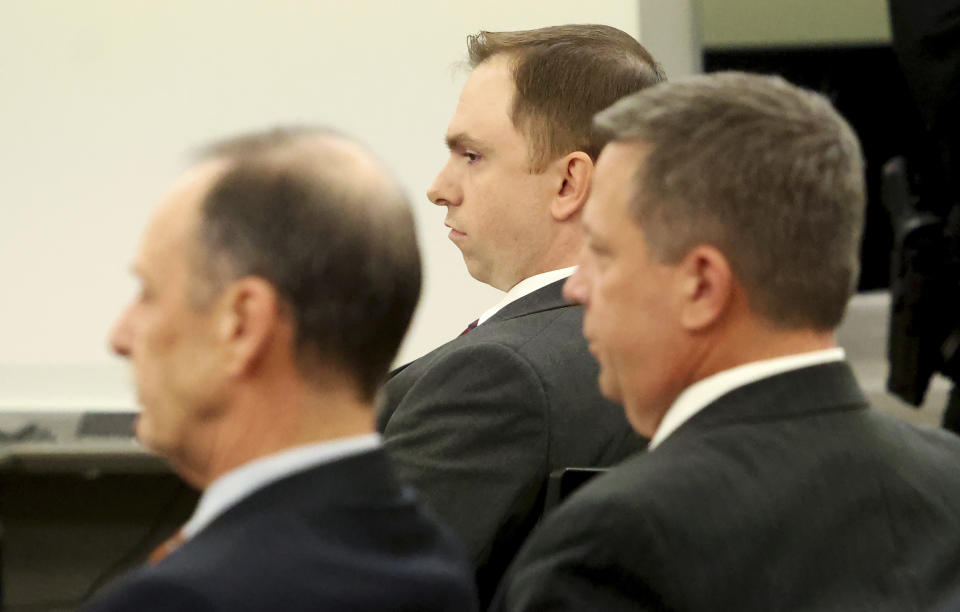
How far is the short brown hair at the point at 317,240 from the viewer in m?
0.80

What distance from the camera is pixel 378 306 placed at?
83cm

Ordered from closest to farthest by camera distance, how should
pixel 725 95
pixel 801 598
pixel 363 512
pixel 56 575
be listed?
pixel 363 512
pixel 801 598
pixel 725 95
pixel 56 575

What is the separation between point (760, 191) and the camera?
Answer: 3.19ft

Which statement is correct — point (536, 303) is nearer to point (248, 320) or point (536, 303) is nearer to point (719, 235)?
point (719, 235)

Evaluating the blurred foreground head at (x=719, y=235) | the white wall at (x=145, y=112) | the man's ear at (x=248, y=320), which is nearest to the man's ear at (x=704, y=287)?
the blurred foreground head at (x=719, y=235)

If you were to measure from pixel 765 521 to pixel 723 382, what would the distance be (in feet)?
0.40

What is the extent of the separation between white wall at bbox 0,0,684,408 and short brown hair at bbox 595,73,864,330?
202 centimetres

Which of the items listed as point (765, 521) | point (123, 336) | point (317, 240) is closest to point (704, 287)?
point (765, 521)

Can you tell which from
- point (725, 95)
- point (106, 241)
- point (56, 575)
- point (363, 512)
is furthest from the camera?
point (56, 575)

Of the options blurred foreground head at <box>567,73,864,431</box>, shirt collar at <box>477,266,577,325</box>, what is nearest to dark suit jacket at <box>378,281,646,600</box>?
shirt collar at <box>477,266,577,325</box>

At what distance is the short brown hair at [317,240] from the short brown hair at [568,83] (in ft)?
2.90

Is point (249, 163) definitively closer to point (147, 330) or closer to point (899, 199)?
point (147, 330)

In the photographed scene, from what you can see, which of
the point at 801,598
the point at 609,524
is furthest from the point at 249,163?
the point at 801,598

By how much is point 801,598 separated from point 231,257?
0.46 meters
